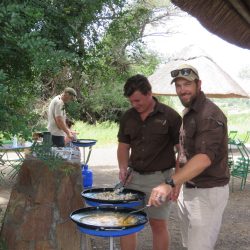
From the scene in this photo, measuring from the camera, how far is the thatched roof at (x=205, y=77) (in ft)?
25.2

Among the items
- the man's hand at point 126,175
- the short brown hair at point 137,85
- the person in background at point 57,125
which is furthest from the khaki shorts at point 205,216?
the person in background at point 57,125

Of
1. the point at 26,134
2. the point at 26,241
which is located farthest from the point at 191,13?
the point at 26,241

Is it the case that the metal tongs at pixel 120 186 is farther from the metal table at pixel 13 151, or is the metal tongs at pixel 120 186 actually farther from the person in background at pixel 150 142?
the metal table at pixel 13 151

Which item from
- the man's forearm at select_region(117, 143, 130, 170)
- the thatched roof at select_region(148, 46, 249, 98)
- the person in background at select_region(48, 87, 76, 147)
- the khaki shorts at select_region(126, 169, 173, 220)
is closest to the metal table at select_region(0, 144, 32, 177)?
the person in background at select_region(48, 87, 76, 147)

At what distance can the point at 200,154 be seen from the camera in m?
2.82

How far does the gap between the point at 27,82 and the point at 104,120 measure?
47.7ft

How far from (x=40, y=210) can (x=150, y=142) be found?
1.28 m

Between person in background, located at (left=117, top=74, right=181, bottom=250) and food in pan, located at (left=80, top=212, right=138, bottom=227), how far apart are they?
911 millimetres

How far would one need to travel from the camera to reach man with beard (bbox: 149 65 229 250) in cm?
288

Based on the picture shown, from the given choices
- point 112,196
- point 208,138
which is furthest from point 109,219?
point 208,138

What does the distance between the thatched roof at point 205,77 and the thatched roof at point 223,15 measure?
207 inches

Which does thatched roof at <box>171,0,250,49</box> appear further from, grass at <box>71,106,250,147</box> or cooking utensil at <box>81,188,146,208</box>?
grass at <box>71,106,250,147</box>

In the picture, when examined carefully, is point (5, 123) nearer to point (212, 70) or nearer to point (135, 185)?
point (135, 185)

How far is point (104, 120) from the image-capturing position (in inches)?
695
